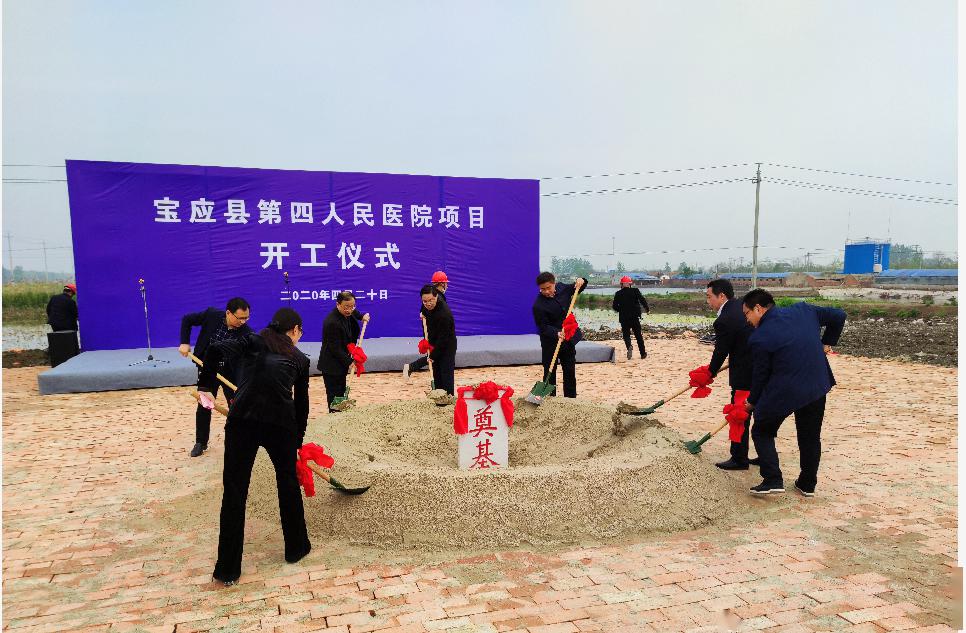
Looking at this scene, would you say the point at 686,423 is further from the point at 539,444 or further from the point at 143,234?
the point at 143,234

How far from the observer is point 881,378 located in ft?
29.2

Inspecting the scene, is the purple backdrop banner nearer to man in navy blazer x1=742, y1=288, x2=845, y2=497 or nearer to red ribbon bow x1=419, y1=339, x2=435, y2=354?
red ribbon bow x1=419, y1=339, x2=435, y2=354

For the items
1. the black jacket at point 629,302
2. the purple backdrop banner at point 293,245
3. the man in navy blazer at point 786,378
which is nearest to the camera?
the man in navy blazer at point 786,378

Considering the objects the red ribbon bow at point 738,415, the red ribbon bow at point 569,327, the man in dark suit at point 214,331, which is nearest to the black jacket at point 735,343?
the red ribbon bow at point 738,415

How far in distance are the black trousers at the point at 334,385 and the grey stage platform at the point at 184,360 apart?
3366mm

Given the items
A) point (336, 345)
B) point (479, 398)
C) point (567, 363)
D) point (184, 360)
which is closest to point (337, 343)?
point (336, 345)

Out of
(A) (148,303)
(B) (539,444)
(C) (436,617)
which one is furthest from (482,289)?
(C) (436,617)

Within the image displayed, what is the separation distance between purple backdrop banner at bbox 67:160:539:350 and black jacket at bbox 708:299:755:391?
7.18 meters

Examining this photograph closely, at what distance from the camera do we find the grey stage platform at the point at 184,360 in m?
7.97

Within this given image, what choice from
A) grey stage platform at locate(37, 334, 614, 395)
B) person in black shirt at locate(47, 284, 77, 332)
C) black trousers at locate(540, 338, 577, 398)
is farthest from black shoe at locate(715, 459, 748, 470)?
person in black shirt at locate(47, 284, 77, 332)

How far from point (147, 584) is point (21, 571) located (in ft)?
2.55

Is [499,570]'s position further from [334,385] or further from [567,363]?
[567,363]

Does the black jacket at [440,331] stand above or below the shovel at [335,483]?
above

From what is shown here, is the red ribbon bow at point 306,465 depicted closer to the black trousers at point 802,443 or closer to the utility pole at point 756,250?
the black trousers at point 802,443
